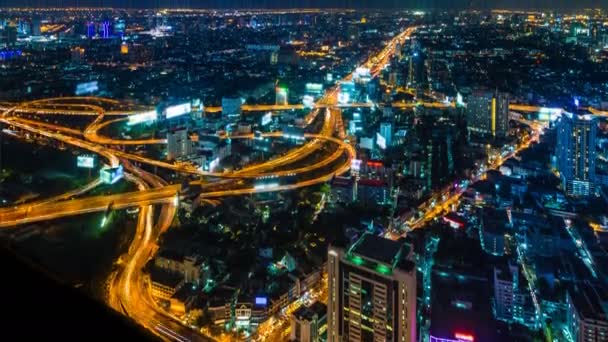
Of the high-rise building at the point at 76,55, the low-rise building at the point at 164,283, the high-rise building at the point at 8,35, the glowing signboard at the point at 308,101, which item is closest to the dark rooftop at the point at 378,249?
the low-rise building at the point at 164,283

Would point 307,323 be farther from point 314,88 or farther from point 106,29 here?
point 106,29

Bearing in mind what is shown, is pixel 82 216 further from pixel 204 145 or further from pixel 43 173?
pixel 204 145

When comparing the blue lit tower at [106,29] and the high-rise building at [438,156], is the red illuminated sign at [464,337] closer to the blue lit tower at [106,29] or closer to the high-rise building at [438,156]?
the high-rise building at [438,156]

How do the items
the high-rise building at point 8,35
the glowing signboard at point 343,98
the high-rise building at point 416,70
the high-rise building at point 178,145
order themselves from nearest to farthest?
1. the high-rise building at point 178,145
2. the glowing signboard at point 343,98
3. the high-rise building at point 416,70
4. the high-rise building at point 8,35

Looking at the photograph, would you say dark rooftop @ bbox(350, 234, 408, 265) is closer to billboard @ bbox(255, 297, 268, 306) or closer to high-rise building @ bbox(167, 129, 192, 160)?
billboard @ bbox(255, 297, 268, 306)

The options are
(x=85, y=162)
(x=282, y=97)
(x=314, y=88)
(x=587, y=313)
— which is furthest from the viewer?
(x=314, y=88)

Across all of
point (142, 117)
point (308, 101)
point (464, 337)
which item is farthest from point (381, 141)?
point (464, 337)

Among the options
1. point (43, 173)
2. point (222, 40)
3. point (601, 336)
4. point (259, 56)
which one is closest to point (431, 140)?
point (601, 336)
